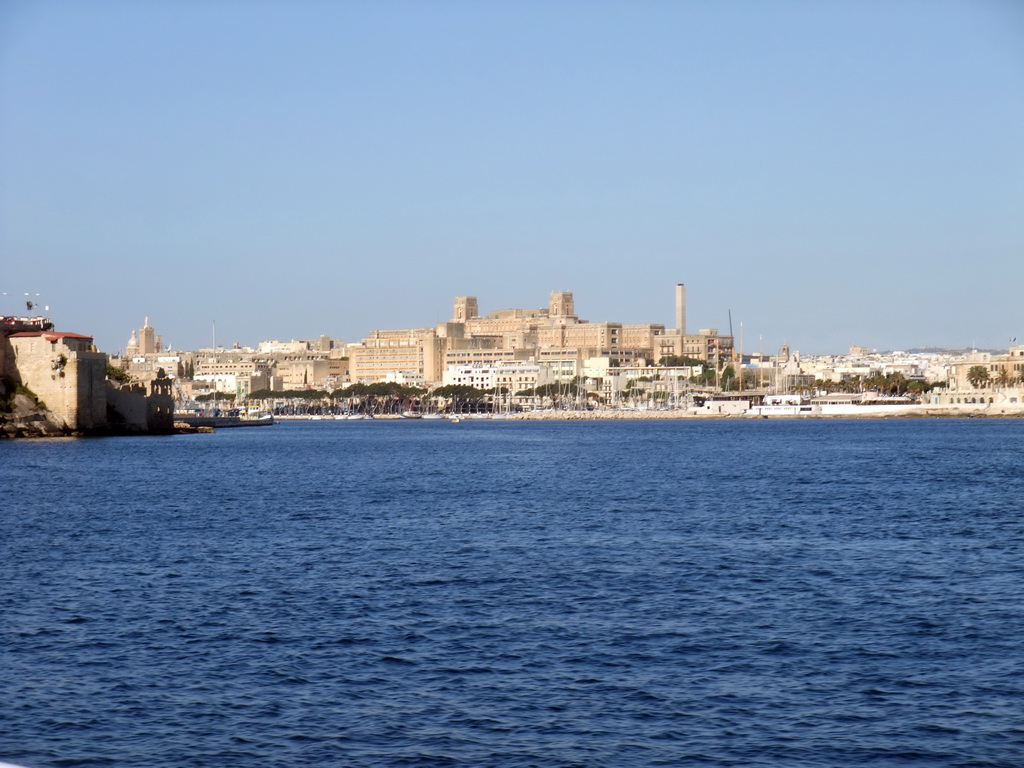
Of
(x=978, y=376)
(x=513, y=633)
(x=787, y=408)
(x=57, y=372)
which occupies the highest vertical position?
(x=57, y=372)

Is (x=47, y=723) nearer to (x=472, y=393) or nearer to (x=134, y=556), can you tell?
(x=134, y=556)

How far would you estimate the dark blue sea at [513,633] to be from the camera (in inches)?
432

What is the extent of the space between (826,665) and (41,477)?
30702 millimetres

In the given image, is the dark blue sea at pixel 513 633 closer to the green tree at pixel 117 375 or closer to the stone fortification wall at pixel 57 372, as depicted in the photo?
the stone fortification wall at pixel 57 372

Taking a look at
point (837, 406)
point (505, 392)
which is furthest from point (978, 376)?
point (505, 392)

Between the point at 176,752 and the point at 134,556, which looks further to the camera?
the point at 134,556

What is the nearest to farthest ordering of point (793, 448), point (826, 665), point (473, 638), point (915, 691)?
1. point (915, 691)
2. point (826, 665)
3. point (473, 638)
4. point (793, 448)

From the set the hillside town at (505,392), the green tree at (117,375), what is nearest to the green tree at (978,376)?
the hillside town at (505,392)

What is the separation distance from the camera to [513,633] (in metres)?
14.8

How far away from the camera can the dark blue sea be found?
1098cm

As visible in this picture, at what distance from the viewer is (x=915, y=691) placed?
12305 mm

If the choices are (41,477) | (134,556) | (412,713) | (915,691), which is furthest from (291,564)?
(41,477)

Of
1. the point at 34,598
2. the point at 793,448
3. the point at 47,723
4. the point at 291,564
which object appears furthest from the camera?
the point at 793,448

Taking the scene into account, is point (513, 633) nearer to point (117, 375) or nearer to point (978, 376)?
point (117, 375)
